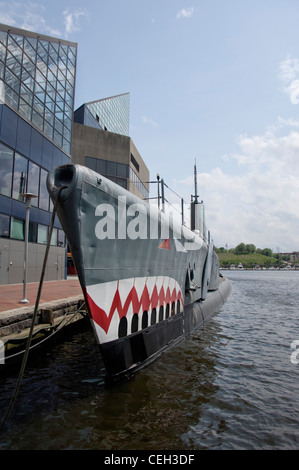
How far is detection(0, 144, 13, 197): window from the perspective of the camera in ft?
57.0

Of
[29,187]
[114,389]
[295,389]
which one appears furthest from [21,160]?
[295,389]

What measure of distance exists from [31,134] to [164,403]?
19024 millimetres

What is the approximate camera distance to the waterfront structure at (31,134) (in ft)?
58.3

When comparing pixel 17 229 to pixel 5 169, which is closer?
pixel 5 169

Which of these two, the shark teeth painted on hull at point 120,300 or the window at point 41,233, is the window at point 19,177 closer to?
the window at point 41,233

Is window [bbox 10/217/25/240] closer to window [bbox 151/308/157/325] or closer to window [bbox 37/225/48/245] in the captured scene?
window [bbox 37/225/48/245]

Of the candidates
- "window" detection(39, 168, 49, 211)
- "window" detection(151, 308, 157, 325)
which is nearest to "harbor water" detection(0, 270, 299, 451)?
"window" detection(151, 308, 157, 325)

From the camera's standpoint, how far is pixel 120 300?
5.63m

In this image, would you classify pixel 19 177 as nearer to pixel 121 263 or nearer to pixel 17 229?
pixel 17 229

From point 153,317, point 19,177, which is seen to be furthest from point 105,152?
point 153,317

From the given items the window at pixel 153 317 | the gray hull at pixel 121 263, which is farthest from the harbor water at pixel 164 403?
the window at pixel 153 317

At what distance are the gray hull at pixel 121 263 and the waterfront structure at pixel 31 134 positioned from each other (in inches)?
463

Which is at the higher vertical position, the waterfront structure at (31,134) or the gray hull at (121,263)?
the waterfront structure at (31,134)

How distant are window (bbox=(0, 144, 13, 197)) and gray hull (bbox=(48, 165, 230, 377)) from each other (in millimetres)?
12715
